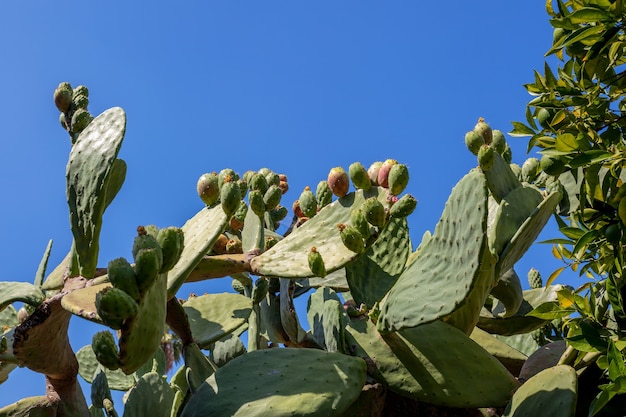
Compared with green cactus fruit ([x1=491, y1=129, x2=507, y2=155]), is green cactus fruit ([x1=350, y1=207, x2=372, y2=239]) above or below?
below

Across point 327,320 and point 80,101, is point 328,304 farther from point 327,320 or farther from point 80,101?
point 80,101

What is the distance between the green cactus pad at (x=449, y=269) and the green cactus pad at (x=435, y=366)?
7 cm

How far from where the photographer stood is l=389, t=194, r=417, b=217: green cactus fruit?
1924 millimetres

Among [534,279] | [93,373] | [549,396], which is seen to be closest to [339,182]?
[549,396]

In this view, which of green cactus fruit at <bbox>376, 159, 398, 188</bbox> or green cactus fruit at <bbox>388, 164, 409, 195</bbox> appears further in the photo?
green cactus fruit at <bbox>376, 159, 398, 188</bbox>

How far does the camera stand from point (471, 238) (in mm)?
1820

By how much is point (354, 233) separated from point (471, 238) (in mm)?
280

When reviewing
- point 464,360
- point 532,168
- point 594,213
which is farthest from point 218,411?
point 532,168

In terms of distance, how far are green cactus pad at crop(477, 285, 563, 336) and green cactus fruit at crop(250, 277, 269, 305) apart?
2.55 feet

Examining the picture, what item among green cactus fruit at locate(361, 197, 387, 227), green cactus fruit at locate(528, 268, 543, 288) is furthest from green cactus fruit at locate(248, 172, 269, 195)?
green cactus fruit at locate(528, 268, 543, 288)

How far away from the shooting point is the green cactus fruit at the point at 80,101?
2167mm

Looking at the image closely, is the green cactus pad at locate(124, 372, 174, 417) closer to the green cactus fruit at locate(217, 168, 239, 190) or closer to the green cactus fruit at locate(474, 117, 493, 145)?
the green cactus fruit at locate(217, 168, 239, 190)

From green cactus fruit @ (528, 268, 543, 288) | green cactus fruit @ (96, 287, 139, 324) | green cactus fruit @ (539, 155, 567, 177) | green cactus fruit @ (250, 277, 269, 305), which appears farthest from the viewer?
green cactus fruit @ (528, 268, 543, 288)

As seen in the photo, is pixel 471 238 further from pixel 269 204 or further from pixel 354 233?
pixel 269 204
